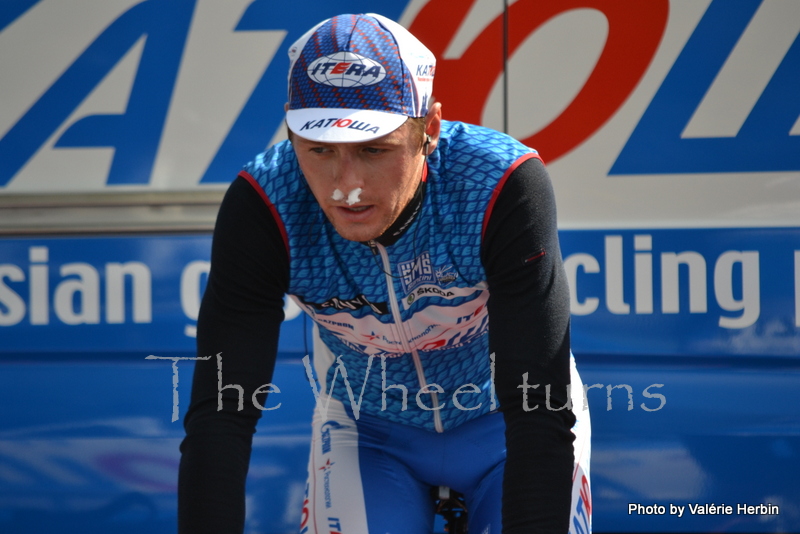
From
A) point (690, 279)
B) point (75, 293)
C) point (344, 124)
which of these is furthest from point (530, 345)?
point (75, 293)

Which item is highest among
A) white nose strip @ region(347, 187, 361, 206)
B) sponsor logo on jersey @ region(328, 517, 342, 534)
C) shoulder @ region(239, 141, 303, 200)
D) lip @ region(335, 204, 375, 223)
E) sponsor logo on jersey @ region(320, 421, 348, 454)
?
shoulder @ region(239, 141, 303, 200)

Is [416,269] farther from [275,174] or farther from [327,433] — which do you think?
[327,433]

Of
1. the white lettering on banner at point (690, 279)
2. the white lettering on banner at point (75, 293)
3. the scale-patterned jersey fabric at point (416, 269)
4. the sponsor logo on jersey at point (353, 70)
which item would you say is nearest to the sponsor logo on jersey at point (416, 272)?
the scale-patterned jersey fabric at point (416, 269)

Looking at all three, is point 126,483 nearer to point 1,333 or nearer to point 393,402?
point 1,333

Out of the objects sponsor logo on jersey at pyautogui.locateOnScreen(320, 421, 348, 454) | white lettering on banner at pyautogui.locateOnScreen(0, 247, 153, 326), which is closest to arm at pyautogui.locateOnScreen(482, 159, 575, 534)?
sponsor logo on jersey at pyautogui.locateOnScreen(320, 421, 348, 454)

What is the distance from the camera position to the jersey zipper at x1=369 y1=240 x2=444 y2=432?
1476mm

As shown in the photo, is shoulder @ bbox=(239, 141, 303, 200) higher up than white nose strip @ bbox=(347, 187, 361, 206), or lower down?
higher up

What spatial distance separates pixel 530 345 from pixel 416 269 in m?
0.28

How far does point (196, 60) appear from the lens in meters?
2.23

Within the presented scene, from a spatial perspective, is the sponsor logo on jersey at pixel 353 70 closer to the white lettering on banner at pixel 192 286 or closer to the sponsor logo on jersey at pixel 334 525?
the sponsor logo on jersey at pixel 334 525

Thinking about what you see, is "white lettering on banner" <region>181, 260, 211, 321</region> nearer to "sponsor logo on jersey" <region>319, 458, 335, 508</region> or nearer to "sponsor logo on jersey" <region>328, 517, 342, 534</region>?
"sponsor logo on jersey" <region>319, 458, 335, 508</region>

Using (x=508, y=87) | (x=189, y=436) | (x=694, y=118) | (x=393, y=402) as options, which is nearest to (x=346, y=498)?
(x=393, y=402)

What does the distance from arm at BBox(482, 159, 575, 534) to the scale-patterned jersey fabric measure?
0.06 meters

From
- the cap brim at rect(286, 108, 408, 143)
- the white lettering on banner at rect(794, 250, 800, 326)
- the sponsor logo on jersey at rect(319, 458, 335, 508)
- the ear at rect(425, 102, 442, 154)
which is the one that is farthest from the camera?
the white lettering on banner at rect(794, 250, 800, 326)
